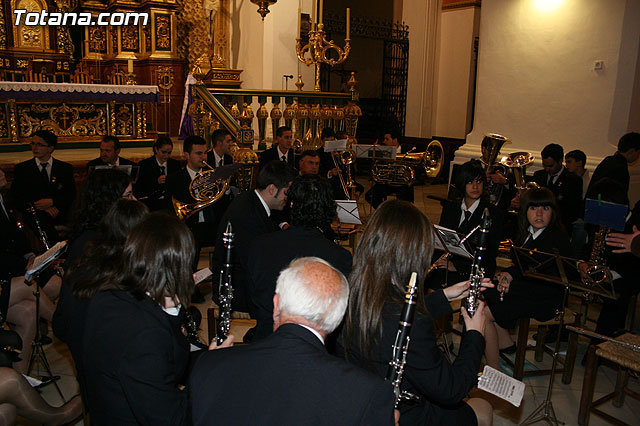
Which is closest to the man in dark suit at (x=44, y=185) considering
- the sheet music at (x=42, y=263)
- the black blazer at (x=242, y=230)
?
the sheet music at (x=42, y=263)

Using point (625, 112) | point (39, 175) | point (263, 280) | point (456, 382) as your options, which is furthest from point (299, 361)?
point (625, 112)

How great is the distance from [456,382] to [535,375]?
227 cm

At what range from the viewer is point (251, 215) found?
12.8 feet

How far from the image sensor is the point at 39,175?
571 cm

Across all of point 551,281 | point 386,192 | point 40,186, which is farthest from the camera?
point 386,192

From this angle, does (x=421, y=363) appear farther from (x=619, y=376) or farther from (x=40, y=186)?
(x=40, y=186)

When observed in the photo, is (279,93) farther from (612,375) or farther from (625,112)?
(612,375)

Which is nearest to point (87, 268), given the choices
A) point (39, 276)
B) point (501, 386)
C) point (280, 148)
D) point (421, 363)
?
point (39, 276)

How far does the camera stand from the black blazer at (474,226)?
4.25 metres

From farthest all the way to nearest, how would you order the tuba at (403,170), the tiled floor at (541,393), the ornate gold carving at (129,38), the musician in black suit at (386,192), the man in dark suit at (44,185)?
the ornate gold carving at (129,38) → the musician in black suit at (386,192) → the tuba at (403,170) → the man in dark suit at (44,185) → the tiled floor at (541,393)

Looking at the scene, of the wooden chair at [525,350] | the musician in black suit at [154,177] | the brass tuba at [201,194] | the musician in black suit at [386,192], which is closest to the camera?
the wooden chair at [525,350]

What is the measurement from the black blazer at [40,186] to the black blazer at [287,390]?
4.90 m

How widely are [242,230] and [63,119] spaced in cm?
657

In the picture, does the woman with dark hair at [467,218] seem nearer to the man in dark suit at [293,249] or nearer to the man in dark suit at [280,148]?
the man in dark suit at [293,249]
